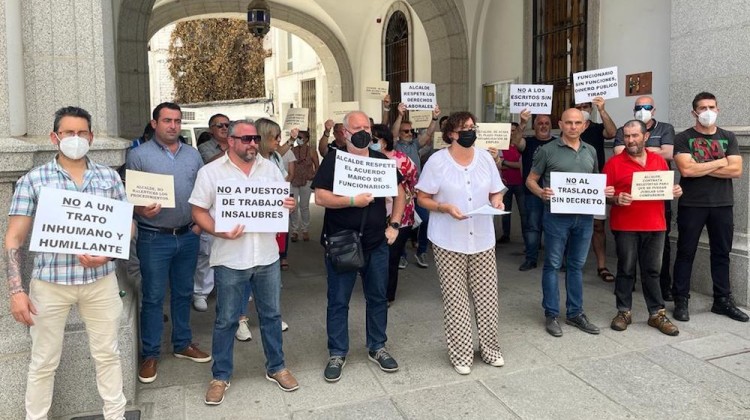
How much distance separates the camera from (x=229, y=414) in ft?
12.1

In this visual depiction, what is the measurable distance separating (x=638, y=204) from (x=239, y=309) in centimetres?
327

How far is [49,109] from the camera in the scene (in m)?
3.62

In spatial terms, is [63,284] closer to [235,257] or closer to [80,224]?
[80,224]

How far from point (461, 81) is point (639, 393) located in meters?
7.75

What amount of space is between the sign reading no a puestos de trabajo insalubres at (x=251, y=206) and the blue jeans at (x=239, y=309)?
0.28 m

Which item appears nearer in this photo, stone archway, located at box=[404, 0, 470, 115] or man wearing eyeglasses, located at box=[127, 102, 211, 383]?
man wearing eyeglasses, located at box=[127, 102, 211, 383]

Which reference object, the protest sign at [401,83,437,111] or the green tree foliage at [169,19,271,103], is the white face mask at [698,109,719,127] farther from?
the green tree foliage at [169,19,271,103]

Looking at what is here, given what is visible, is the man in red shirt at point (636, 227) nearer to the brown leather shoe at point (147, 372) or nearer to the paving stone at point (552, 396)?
the paving stone at point (552, 396)

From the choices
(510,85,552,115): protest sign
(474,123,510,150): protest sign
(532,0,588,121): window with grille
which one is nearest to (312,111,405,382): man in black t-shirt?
(474,123,510,150): protest sign

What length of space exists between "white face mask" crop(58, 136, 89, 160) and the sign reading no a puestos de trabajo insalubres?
841mm

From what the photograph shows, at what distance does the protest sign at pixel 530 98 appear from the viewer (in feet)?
22.3

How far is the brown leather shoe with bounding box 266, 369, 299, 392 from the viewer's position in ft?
13.1

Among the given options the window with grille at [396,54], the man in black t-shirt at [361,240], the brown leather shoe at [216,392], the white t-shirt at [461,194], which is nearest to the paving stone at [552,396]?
the man in black t-shirt at [361,240]

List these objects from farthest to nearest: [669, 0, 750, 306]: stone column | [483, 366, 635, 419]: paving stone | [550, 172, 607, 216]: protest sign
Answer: [669, 0, 750, 306]: stone column → [550, 172, 607, 216]: protest sign → [483, 366, 635, 419]: paving stone
